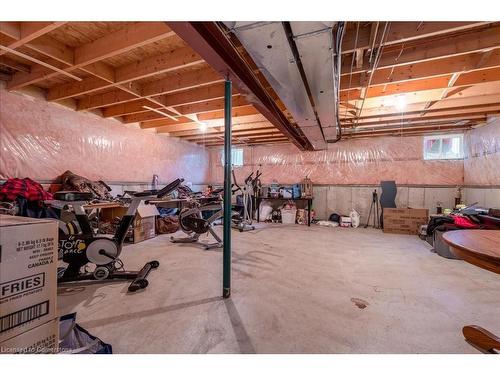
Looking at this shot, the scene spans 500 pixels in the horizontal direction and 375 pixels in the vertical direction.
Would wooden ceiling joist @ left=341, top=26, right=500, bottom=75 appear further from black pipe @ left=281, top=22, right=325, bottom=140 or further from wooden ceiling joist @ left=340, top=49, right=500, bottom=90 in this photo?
black pipe @ left=281, top=22, right=325, bottom=140

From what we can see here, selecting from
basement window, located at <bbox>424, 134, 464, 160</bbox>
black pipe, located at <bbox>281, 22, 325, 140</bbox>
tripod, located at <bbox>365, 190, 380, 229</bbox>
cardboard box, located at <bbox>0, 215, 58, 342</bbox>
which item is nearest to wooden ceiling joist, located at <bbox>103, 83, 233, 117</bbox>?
black pipe, located at <bbox>281, 22, 325, 140</bbox>

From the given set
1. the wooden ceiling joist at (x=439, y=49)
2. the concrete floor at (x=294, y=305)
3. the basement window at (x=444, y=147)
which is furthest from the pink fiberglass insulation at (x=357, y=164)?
the wooden ceiling joist at (x=439, y=49)

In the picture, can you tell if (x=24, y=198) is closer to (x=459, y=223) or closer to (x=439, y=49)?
(x=439, y=49)

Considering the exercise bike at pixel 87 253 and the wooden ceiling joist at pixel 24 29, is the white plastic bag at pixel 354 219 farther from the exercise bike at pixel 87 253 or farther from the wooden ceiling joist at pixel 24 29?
the wooden ceiling joist at pixel 24 29

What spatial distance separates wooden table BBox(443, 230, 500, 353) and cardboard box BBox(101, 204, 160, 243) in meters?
4.01

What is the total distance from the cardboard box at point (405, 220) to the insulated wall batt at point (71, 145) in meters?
5.36

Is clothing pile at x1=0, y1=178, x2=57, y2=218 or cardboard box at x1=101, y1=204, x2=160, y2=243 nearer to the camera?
clothing pile at x1=0, y1=178, x2=57, y2=218

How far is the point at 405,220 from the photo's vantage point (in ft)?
16.0

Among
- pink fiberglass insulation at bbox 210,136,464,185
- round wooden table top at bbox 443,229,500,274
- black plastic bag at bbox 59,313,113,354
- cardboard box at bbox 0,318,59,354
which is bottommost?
black plastic bag at bbox 59,313,113,354

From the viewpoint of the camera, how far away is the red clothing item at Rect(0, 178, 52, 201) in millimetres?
2846

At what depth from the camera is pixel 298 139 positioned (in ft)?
16.0

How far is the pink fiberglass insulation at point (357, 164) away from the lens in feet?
17.6

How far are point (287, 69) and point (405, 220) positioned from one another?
4.55 metres
